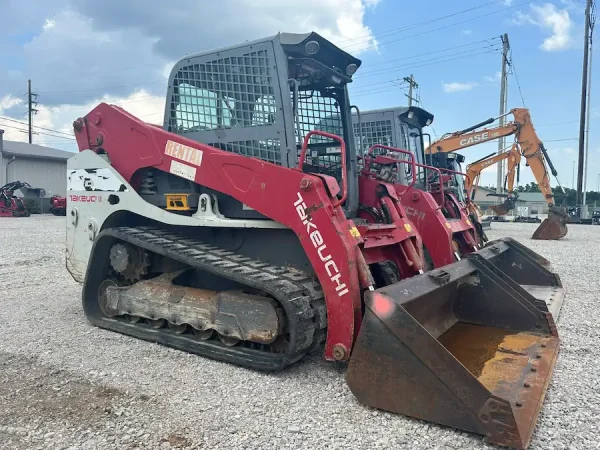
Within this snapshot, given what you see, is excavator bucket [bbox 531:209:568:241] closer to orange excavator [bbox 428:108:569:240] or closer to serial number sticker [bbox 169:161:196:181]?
orange excavator [bbox 428:108:569:240]

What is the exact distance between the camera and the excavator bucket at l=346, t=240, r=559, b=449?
107 inches

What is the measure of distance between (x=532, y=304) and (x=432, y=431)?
1.89 metres

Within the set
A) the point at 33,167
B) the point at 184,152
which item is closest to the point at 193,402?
the point at 184,152

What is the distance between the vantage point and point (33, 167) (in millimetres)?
36562

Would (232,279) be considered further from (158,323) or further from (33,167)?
(33,167)

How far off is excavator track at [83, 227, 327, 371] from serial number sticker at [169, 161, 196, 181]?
0.58 m

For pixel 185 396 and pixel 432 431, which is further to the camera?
pixel 185 396

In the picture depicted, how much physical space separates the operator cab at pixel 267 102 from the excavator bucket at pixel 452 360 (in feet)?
5.05

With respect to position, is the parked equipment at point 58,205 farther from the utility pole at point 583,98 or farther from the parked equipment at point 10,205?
the utility pole at point 583,98

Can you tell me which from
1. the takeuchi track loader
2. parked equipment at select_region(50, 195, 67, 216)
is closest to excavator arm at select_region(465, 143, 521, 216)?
the takeuchi track loader

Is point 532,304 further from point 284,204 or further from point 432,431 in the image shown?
point 284,204

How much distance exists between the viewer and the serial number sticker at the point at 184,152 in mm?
4426

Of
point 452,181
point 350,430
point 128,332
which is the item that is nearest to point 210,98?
point 128,332

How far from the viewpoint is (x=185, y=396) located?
3328 mm
